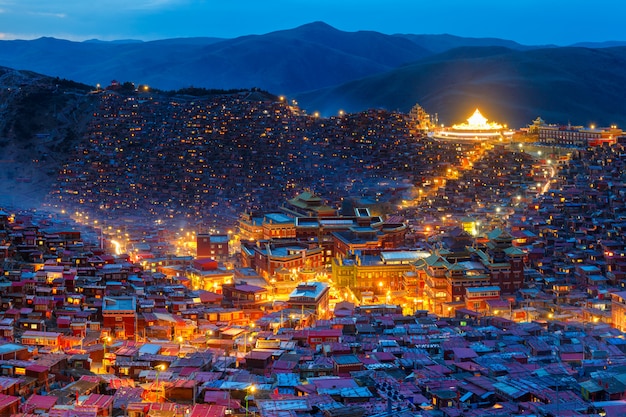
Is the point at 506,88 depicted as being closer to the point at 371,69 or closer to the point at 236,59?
the point at 371,69

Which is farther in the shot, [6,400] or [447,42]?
[447,42]

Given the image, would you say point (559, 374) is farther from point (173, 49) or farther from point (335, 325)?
point (173, 49)

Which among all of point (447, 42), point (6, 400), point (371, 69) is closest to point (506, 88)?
point (371, 69)

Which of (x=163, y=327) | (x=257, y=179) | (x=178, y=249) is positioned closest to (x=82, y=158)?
(x=257, y=179)

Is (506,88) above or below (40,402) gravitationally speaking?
above

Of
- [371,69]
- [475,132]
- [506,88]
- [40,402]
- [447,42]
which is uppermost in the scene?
[447,42]

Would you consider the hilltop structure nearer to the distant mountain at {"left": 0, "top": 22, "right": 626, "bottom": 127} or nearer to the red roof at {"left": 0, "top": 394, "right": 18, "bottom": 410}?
the distant mountain at {"left": 0, "top": 22, "right": 626, "bottom": 127}
